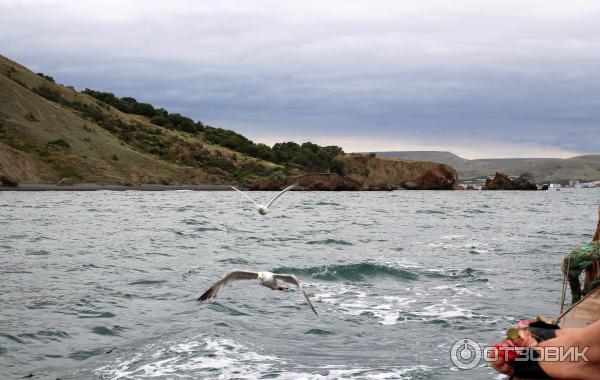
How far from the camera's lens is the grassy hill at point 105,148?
124000mm

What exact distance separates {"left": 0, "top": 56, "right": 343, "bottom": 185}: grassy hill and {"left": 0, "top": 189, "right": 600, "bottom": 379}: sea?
93.3m

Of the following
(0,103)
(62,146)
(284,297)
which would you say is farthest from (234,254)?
(0,103)

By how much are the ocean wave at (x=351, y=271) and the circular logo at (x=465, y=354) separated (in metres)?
8.15

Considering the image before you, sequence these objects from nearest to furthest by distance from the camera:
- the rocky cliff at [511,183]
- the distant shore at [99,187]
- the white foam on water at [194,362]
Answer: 1. the white foam on water at [194,362]
2. the distant shore at [99,187]
3. the rocky cliff at [511,183]

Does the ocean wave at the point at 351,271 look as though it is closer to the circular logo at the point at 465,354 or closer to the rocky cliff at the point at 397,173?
the circular logo at the point at 465,354

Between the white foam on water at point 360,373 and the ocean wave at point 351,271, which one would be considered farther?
the ocean wave at point 351,271

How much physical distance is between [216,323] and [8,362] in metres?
4.31

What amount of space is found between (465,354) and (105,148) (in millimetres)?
135685

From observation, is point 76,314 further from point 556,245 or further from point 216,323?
point 556,245

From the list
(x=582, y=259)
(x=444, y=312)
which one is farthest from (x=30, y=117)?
(x=582, y=259)

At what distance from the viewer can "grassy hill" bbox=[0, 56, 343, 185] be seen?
407 ft

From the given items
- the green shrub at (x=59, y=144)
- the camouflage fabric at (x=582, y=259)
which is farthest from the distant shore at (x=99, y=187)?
the camouflage fabric at (x=582, y=259)

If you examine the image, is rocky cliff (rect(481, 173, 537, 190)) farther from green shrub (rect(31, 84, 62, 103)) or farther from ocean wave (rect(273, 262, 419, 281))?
ocean wave (rect(273, 262, 419, 281))

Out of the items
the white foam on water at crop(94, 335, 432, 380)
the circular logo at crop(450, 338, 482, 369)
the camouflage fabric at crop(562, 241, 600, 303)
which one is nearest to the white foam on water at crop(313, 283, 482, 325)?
the circular logo at crop(450, 338, 482, 369)
